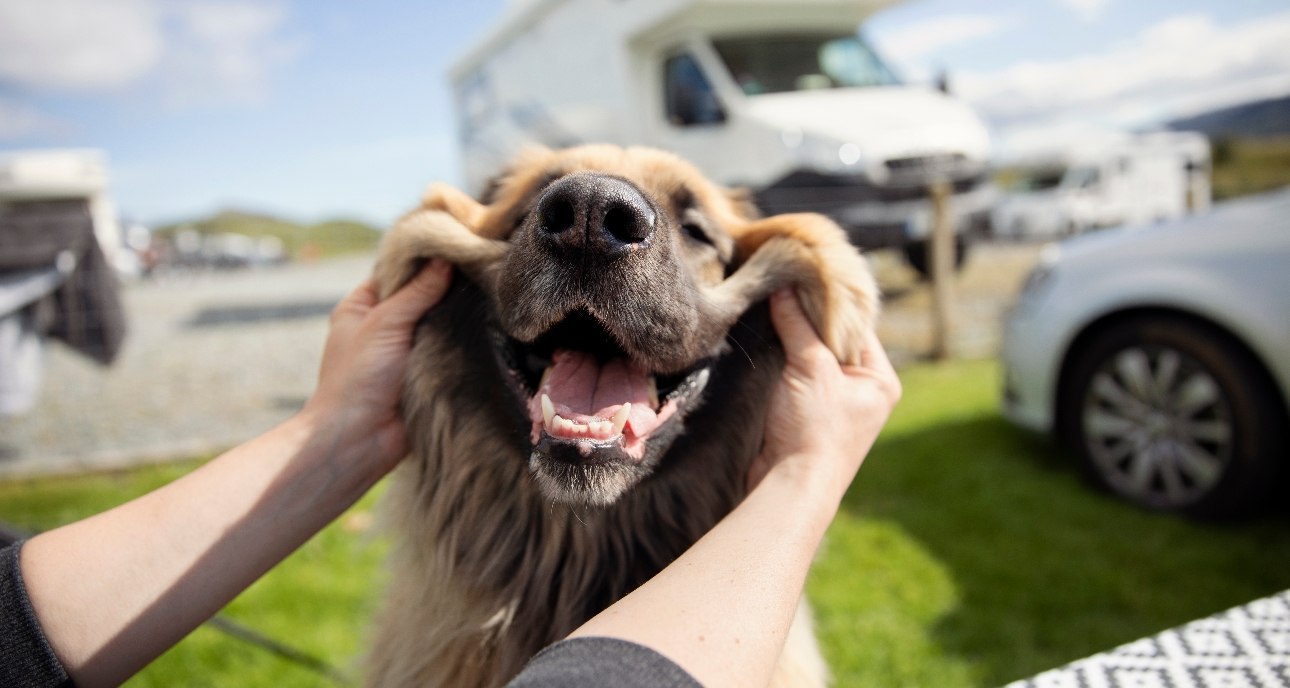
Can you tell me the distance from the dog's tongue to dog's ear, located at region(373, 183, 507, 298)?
0.31m

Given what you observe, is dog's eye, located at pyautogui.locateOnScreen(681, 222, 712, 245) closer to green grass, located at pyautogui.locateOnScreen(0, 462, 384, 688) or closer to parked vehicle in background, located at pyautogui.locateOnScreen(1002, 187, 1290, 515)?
green grass, located at pyautogui.locateOnScreen(0, 462, 384, 688)

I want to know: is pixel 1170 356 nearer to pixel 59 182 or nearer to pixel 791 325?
pixel 791 325

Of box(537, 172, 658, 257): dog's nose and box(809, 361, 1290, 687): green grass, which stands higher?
box(537, 172, 658, 257): dog's nose

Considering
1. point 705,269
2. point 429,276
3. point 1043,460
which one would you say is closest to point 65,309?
point 429,276

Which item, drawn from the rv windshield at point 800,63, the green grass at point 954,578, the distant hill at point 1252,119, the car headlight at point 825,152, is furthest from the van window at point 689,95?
the distant hill at point 1252,119

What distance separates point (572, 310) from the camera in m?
1.59

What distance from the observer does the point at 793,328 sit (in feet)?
5.87

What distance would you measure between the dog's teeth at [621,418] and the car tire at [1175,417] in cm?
338

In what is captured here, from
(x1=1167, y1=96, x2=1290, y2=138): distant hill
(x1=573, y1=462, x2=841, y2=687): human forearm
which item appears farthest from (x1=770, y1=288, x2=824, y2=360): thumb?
(x1=1167, y1=96, x2=1290, y2=138): distant hill

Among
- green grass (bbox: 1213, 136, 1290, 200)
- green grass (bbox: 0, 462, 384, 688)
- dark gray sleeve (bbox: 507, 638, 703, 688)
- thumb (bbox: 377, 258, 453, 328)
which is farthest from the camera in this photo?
green grass (bbox: 1213, 136, 1290, 200)

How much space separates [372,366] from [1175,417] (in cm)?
392

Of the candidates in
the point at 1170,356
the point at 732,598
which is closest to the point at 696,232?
the point at 732,598

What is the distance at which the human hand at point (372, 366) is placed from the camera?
1724mm

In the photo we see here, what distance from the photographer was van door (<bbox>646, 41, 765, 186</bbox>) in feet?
27.2
